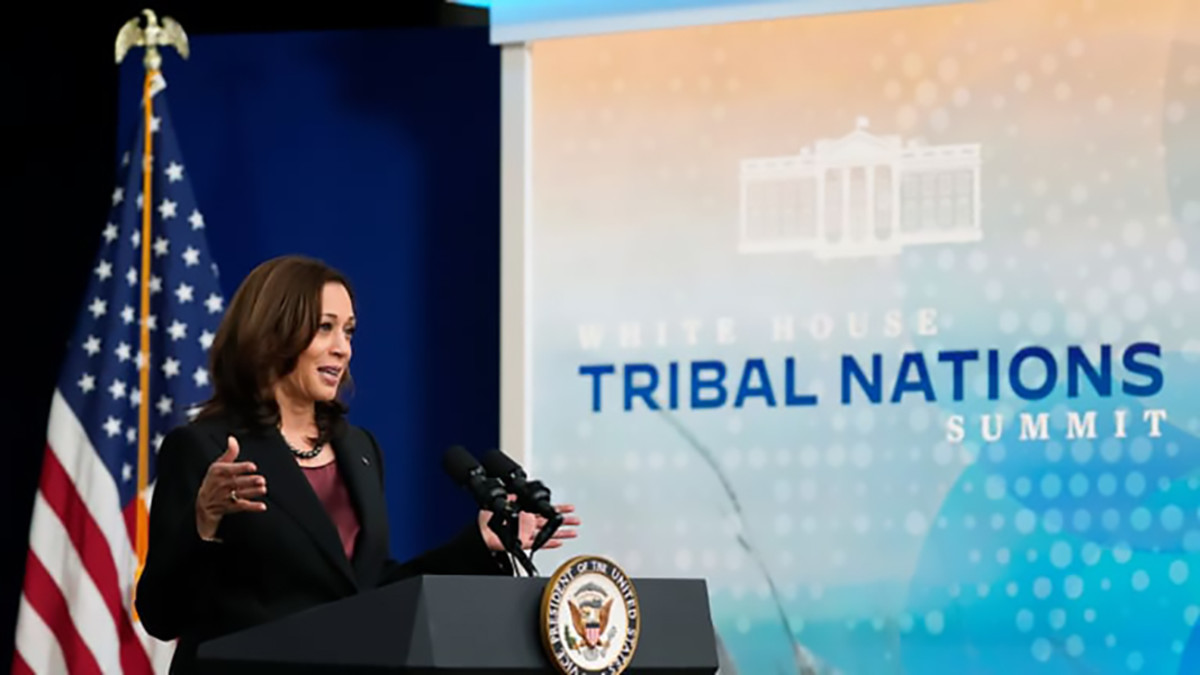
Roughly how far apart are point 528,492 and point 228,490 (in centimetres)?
43

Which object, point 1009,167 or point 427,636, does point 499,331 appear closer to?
point 1009,167

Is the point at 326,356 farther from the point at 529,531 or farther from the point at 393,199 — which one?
the point at 393,199

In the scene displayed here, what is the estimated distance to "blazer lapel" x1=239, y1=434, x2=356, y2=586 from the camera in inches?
120

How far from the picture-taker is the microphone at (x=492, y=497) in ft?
9.34

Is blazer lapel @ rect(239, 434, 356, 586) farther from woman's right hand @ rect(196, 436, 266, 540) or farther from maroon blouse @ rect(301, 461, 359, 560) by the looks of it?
woman's right hand @ rect(196, 436, 266, 540)

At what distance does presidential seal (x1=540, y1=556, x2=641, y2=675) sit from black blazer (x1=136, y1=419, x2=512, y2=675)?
497mm

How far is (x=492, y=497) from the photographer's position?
9.35ft

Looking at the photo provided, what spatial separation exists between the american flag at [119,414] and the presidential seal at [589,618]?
3.00m

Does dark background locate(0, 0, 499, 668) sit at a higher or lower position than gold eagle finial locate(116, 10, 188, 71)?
lower

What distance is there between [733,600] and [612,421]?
22.6 inches

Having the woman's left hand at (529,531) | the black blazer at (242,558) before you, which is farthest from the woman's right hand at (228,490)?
the woman's left hand at (529,531)

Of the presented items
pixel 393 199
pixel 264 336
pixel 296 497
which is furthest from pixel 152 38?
pixel 296 497

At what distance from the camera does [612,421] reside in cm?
526

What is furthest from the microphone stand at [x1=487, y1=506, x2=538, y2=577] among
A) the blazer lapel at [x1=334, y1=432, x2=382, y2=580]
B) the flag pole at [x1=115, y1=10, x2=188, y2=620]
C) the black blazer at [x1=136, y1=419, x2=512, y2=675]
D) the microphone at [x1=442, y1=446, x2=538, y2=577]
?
the flag pole at [x1=115, y1=10, x2=188, y2=620]
